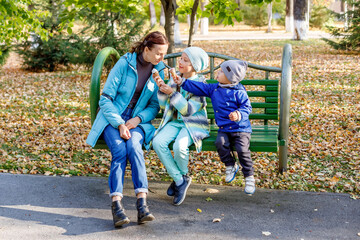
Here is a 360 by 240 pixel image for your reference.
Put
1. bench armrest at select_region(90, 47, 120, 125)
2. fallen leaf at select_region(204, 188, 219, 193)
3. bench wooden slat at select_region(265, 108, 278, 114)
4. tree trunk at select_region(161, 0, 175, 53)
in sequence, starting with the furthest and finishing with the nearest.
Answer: tree trunk at select_region(161, 0, 175, 53) < bench wooden slat at select_region(265, 108, 278, 114) < fallen leaf at select_region(204, 188, 219, 193) < bench armrest at select_region(90, 47, 120, 125)

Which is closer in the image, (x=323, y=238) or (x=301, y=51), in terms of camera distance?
(x=323, y=238)

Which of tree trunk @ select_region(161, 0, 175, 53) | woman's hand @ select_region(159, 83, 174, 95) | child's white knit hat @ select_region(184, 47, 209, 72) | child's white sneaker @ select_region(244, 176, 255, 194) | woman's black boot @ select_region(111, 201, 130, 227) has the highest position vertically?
tree trunk @ select_region(161, 0, 175, 53)

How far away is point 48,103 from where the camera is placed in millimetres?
8297

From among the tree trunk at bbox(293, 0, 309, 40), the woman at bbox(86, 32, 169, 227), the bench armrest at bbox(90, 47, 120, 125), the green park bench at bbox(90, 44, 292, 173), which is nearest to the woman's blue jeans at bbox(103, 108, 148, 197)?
the woman at bbox(86, 32, 169, 227)

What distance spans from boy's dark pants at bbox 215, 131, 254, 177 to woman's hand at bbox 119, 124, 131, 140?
0.72 meters

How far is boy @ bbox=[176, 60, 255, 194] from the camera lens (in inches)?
138

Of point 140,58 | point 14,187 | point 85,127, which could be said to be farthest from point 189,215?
point 85,127

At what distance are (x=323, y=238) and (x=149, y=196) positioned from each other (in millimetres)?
1525

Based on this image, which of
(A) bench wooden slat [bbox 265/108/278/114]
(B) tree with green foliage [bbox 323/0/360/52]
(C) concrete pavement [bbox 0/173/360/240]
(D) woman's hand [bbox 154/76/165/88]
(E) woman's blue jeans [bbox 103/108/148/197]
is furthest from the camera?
(B) tree with green foliage [bbox 323/0/360/52]

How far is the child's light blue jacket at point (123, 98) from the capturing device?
3604 millimetres

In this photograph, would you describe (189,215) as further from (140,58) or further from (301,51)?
(301,51)

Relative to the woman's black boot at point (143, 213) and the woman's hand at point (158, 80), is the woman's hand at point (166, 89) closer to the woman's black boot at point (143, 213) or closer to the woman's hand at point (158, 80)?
the woman's hand at point (158, 80)

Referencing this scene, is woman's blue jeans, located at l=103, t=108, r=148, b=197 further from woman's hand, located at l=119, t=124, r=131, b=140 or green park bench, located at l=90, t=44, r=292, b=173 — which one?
green park bench, located at l=90, t=44, r=292, b=173

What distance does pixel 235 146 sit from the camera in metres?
3.54
